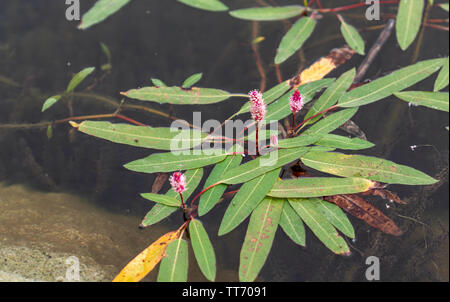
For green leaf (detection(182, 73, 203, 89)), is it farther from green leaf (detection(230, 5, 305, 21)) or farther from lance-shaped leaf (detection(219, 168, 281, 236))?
lance-shaped leaf (detection(219, 168, 281, 236))

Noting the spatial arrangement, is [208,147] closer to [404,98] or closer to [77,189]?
[77,189]

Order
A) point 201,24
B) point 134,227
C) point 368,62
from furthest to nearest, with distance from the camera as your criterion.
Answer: point 201,24 → point 368,62 → point 134,227

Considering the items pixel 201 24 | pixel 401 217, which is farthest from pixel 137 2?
pixel 401 217

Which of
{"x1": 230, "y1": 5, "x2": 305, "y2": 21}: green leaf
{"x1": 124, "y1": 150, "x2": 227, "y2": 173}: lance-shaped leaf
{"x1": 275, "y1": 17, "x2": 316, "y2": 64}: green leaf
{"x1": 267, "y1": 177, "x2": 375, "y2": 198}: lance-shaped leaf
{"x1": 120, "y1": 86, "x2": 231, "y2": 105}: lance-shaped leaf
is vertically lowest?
{"x1": 267, "y1": 177, "x2": 375, "y2": 198}: lance-shaped leaf

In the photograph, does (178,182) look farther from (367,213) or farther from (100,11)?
(100,11)

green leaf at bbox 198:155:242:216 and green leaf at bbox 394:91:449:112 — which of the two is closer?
green leaf at bbox 198:155:242:216

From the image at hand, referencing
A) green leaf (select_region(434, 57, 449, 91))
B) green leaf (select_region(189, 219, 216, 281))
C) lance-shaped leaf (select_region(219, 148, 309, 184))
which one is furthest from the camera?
green leaf (select_region(434, 57, 449, 91))

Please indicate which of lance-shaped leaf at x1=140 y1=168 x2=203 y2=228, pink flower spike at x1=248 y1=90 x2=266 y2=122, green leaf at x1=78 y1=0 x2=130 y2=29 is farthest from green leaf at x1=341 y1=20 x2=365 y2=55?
green leaf at x1=78 y1=0 x2=130 y2=29
